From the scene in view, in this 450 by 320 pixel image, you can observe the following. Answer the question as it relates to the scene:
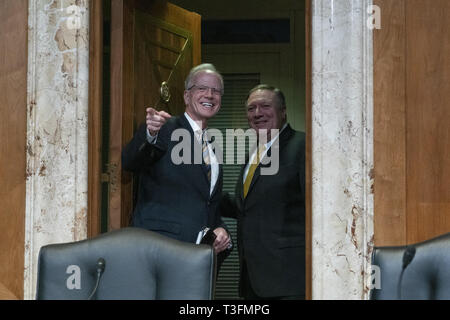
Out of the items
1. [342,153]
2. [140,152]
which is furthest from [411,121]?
[140,152]

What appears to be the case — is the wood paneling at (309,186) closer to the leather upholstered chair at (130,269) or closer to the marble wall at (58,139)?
the marble wall at (58,139)

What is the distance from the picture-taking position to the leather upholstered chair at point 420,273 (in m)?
1.82

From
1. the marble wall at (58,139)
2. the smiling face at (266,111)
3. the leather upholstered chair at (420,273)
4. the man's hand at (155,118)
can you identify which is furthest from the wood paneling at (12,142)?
the leather upholstered chair at (420,273)

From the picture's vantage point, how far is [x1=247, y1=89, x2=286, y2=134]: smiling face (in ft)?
12.3

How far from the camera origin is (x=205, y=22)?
601 centimetres

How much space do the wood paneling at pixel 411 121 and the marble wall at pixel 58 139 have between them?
1244 mm

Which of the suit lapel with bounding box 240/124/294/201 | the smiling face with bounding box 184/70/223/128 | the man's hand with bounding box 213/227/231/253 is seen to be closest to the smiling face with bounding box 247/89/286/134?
the suit lapel with bounding box 240/124/294/201

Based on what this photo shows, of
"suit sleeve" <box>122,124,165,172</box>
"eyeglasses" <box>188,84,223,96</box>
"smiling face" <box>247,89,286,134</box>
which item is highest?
"eyeglasses" <box>188,84,223,96</box>

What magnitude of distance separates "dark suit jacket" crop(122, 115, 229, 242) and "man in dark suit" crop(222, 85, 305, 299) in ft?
0.91

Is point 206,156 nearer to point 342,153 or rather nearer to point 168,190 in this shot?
point 168,190

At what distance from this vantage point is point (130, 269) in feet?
6.23

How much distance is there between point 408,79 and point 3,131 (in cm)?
172

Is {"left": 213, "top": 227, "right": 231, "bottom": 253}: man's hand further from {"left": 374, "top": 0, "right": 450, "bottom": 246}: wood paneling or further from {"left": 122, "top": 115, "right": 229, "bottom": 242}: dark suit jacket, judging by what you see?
{"left": 374, "top": 0, "right": 450, "bottom": 246}: wood paneling
